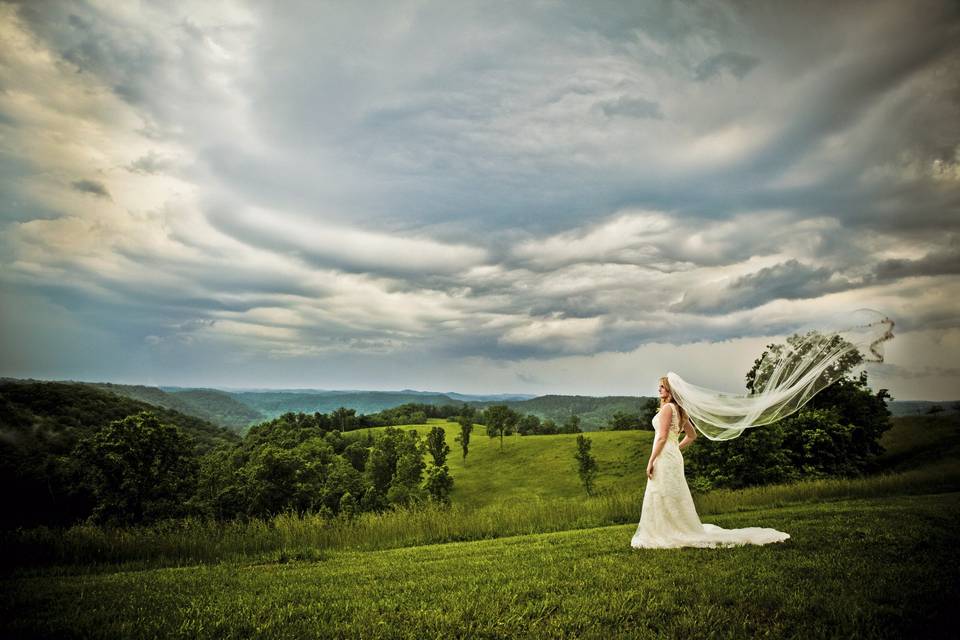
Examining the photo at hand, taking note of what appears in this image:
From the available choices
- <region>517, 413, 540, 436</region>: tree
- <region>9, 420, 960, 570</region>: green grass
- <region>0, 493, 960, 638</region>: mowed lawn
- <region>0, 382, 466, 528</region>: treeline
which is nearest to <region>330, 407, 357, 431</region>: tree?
<region>0, 382, 466, 528</region>: treeline

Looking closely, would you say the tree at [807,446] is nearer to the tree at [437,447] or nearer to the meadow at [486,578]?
the meadow at [486,578]

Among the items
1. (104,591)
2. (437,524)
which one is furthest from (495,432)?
(104,591)

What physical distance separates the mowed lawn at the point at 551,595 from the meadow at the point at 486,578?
30 mm

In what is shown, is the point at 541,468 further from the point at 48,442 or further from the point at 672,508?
the point at 672,508

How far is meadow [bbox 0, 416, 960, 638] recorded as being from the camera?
5.95 m

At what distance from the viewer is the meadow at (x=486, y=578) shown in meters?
5.95

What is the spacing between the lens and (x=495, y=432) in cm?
11631

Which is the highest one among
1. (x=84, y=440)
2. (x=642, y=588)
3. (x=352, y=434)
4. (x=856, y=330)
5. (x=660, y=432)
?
(x=856, y=330)

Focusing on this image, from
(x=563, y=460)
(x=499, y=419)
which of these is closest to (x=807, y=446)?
(x=563, y=460)

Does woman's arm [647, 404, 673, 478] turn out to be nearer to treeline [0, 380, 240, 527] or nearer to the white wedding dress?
the white wedding dress

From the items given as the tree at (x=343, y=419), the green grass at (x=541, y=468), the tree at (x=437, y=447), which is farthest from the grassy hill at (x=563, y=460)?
the tree at (x=343, y=419)

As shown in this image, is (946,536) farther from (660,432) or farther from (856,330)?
(660,432)

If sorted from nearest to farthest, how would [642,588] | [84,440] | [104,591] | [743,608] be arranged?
1. [743,608]
2. [642,588]
3. [104,591]
4. [84,440]

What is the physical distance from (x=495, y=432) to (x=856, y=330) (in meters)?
109
